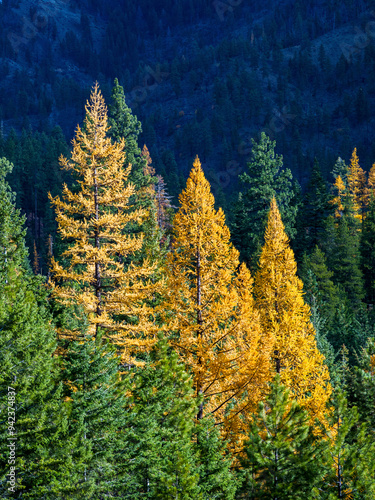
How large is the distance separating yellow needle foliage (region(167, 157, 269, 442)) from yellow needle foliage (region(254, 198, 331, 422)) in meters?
2.52

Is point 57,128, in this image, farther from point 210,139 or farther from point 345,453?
point 345,453

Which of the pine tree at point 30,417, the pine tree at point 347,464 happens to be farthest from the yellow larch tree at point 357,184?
the pine tree at point 30,417

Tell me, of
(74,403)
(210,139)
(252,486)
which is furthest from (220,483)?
(210,139)

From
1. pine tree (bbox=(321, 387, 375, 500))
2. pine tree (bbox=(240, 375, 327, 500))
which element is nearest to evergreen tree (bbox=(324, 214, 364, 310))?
pine tree (bbox=(321, 387, 375, 500))

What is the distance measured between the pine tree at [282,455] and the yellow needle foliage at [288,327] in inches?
180

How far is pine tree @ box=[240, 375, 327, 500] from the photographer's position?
15.5 m

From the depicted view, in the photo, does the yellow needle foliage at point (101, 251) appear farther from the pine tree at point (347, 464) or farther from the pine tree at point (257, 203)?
the pine tree at point (257, 203)

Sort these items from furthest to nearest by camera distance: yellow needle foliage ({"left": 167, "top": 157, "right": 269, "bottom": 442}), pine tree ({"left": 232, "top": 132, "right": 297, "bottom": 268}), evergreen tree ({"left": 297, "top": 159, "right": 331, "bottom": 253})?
evergreen tree ({"left": 297, "top": 159, "right": 331, "bottom": 253})
pine tree ({"left": 232, "top": 132, "right": 297, "bottom": 268})
yellow needle foliage ({"left": 167, "top": 157, "right": 269, "bottom": 442})

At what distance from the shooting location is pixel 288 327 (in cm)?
2234

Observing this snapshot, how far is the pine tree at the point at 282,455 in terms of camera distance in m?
15.5

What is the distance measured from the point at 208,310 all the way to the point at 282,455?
17.8 feet

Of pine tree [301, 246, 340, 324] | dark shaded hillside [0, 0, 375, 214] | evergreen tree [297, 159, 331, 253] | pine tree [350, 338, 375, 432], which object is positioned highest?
dark shaded hillside [0, 0, 375, 214]

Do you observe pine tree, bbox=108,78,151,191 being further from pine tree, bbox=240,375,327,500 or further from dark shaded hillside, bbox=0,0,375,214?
dark shaded hillside, bbox=0,0,375,214

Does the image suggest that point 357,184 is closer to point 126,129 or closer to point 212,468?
point 126,129
